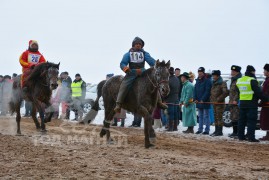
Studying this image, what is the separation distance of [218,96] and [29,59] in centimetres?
682

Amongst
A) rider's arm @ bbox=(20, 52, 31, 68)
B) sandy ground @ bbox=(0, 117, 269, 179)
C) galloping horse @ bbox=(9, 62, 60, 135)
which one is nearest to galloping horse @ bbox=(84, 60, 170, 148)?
sandy ground @ bbox=(0, 117, 269, 179)

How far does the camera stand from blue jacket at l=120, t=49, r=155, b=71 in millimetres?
11023

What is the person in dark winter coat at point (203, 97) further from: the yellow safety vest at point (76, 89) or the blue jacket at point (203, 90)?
the yellow safety vest at point (76, 89)

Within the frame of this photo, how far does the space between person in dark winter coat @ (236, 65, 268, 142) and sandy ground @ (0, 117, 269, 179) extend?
2.36 m

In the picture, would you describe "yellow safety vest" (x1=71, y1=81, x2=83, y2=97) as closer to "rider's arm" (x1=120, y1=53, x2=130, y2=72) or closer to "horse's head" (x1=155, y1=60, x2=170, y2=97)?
"rider's arm" (x1=120, y1=53, x2=130, y2=72)

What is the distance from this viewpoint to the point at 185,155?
9094mm

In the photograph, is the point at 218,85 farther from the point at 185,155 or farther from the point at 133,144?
the point at 185,155

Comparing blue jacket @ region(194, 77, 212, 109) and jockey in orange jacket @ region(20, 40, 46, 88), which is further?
blue jacket @ region(194, 77, 212, 109)

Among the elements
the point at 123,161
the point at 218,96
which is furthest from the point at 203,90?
the point at 123,161

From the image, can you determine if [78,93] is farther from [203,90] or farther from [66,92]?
[203,90]

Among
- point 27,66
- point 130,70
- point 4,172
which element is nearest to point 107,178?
point 4,172

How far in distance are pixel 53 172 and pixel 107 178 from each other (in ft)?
3.08

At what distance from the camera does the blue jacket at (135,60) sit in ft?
36.2

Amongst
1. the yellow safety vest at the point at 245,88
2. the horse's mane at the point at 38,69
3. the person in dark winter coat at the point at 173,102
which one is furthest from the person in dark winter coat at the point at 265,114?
the horse's mane at the point at 38,69
